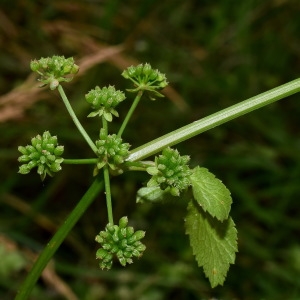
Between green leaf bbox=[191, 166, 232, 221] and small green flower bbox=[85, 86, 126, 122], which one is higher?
small green flower bbox=[85, 86, 126, 122]

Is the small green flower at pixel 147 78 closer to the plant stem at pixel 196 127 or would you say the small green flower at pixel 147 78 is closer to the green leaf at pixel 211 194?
the plant stem at pixel 196 127

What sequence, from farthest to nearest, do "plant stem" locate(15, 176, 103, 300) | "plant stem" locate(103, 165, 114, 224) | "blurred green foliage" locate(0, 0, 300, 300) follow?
1. "blurred green foliage" locate(0, 0, 300, 300)
2. "plant stem" locate(15, 176, 103, 300)
3. "plant stem" locate(103, 165, 114, 224)

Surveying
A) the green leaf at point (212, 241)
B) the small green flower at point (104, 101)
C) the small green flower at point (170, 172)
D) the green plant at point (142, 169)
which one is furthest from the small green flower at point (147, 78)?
the green leaf at point (212, 241)

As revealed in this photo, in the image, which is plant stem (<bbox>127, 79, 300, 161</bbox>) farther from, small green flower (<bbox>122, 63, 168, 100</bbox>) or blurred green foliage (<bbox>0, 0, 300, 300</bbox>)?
blurred green foliage (<bbox>0, 0, 300, 300</bbox>)

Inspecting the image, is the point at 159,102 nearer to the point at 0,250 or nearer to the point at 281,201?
the point at 281,201

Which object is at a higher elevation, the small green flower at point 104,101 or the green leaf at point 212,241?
the small green flower at point 104,101

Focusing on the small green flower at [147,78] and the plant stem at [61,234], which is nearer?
the plant stem at [61,234]

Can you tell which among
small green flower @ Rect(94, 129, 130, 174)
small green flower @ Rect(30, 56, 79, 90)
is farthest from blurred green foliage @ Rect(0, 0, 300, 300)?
small green flower @ Rect(94, 129, 130, 174)

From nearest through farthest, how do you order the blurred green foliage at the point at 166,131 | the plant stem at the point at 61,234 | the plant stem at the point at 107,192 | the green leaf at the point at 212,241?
the plant stem at the point at 107,192
the plant stem at the point at 61,234
the green leaf at the point at 212,241
the blurred green foliage at the point at 166,131
